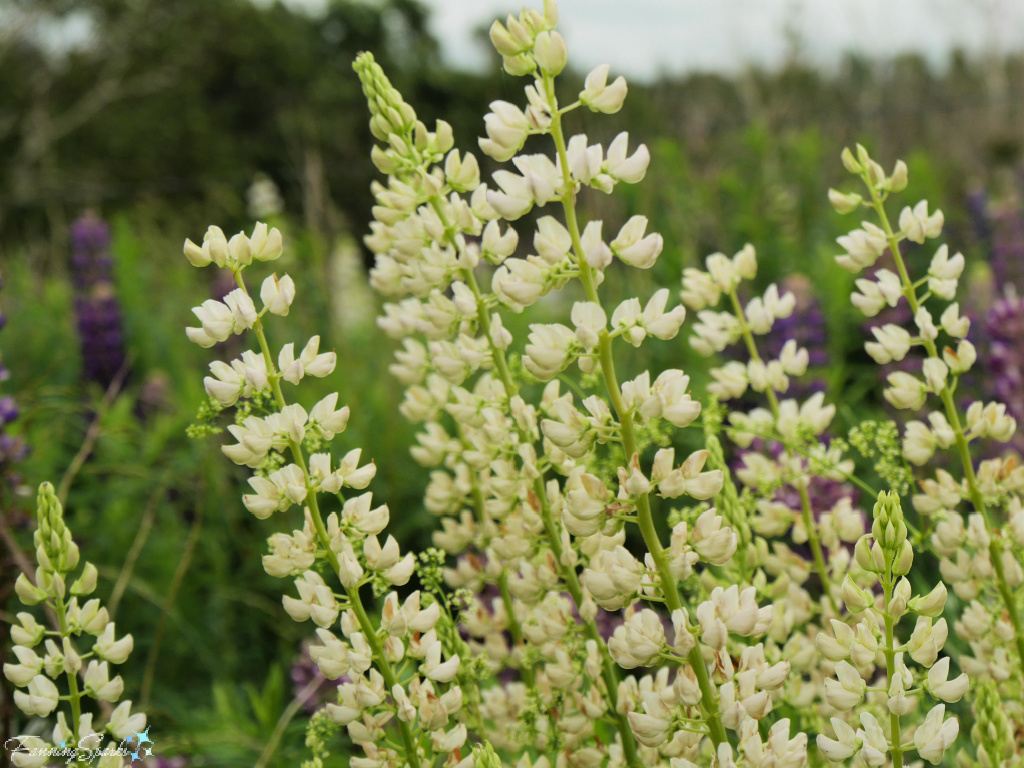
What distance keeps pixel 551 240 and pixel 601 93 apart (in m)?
0.16

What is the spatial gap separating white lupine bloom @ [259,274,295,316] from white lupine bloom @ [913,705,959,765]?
63 cm

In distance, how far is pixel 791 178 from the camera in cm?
556

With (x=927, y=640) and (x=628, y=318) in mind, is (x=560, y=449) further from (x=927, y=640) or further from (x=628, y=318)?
(x=927, y=640)

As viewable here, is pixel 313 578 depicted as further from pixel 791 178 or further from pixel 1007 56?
pixel 1007 56

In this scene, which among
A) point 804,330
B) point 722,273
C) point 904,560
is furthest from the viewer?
point 804,330

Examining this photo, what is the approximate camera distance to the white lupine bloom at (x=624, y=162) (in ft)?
2.48

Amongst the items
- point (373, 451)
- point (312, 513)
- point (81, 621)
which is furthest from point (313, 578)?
point (373, 451)

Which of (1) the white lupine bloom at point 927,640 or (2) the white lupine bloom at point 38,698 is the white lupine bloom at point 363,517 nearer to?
(2) the white lupine bloom at point 38,698

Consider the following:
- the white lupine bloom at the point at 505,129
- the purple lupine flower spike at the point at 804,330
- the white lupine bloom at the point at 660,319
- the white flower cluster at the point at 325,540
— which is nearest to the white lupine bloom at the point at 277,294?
the white flower cluster at the point at 325,540

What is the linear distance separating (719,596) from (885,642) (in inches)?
5.1

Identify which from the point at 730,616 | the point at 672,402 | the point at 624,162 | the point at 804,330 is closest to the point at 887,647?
the point at 730,616

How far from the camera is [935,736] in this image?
0.67 metres

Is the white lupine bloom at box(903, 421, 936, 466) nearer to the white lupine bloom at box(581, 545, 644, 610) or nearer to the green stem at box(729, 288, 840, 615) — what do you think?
the green stem at box(729, 288, 840, 615)

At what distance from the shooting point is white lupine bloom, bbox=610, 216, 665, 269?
0.75m
